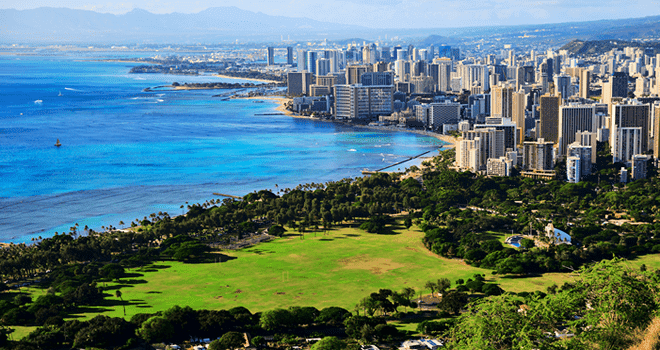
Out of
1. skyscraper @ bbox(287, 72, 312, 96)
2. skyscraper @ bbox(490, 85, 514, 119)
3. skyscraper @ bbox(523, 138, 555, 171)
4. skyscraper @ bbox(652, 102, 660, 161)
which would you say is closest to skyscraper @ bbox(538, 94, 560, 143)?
→ skyscraper @ bbox(652, 102, 660, 161)

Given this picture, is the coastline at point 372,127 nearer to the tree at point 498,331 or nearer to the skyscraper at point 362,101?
the skyscraper at point 362,101

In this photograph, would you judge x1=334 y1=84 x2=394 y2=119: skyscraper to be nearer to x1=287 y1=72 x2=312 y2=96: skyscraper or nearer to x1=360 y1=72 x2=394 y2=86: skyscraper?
x1=360 y1=72 x2=394 y2=86: skyscraper

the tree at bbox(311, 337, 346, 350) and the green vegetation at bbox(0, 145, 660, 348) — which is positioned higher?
the tree at bbox(311, 337, 346, 350)

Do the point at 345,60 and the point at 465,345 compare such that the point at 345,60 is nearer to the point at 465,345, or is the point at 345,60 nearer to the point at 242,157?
the point at 242,157

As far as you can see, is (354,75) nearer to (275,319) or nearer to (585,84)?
(585,84)

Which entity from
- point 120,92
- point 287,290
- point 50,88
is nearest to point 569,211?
point 287,290

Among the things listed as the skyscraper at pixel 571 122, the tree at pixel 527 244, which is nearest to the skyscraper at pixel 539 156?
the skyscraper at pixel 571 122

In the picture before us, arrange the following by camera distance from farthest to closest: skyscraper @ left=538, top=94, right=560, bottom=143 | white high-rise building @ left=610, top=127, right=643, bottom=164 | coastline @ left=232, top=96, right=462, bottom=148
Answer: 1. coastline @ left=232, top=96, right=462, bottom=148
2. skyscraper @ left=538, top=94, right=560, bottom=143
3. white high-rise building @ left=610, top=127, right=643, bottom=164
